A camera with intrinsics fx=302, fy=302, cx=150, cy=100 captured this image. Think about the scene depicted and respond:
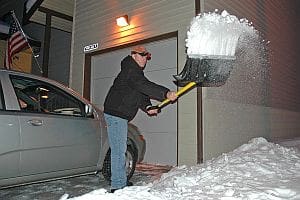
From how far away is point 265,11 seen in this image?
917 cm

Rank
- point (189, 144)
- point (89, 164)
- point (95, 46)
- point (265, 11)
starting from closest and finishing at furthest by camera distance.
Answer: point (89, 164) < point (189, 144) < point (95, 46) < point (265, 11)

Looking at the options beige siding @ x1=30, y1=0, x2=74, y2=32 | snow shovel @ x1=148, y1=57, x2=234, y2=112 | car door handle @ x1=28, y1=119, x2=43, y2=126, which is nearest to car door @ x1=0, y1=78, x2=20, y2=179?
car door handle @ x1=28, y1=119, x2=43, y2=126

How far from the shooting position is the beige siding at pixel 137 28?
6023 millimetres

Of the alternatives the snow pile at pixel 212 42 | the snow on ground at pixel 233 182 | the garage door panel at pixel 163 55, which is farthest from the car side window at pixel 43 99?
the garage door panel at pixel 163 55

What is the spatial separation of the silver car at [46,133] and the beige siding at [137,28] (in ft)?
4.54

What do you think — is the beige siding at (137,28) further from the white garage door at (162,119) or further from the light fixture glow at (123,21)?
the white garage door at (162,119)

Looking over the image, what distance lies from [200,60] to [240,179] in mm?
1784

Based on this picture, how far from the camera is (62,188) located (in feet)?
15.1

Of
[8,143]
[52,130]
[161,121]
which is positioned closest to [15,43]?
[161,121]

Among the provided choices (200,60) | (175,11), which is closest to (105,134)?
(200,60)

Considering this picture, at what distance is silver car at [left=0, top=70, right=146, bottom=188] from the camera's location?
11.8ft

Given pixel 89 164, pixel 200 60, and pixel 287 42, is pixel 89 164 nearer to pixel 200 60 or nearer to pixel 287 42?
pixel 200 60

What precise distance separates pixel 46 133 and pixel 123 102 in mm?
1106

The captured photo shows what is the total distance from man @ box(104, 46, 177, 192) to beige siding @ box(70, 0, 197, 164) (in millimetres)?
2349
